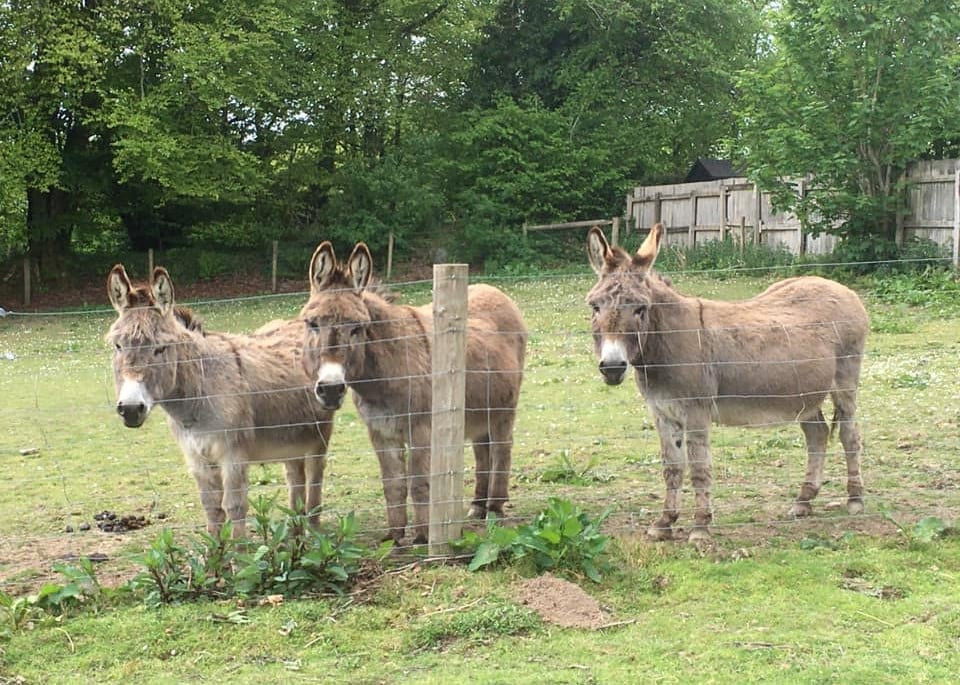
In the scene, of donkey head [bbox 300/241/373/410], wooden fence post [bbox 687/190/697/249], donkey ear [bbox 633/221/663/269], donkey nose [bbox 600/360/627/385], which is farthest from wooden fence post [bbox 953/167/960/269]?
donkey head [bbox 300/241/373/410]

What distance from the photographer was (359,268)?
5.30 metres

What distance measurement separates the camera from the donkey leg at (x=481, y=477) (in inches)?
253

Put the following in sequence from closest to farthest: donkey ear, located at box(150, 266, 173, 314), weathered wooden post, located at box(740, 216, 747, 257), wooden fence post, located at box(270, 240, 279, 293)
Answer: donkey ear, located at box(150, 266, 173, 314) → weathered wooden post, located at box(740, 216, 747, 257) → wooden fence post, located at box(270, 240, 279, 293)

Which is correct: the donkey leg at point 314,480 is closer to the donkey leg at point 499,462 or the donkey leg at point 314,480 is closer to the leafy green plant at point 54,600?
the donkey leg at point 499,462

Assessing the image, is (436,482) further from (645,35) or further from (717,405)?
(645,35)

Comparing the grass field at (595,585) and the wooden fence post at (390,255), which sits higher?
the wooden fence post at (390,255)

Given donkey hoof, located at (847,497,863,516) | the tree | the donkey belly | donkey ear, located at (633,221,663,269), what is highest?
the tree

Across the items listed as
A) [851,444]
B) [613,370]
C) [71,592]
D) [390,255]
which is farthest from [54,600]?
[390,255]

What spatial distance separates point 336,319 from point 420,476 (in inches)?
41.3

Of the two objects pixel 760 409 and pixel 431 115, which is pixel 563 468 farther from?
pixel 431 115

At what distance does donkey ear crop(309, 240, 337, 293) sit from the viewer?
518cm

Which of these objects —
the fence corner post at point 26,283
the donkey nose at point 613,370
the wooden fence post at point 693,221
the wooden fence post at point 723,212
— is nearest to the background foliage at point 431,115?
the fence corner post at point 26,283

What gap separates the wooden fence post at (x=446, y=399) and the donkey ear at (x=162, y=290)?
1.50 metres

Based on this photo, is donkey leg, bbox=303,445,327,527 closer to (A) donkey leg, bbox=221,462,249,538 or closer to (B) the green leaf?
(A) donkey leg, bbox=221,462,249,538
